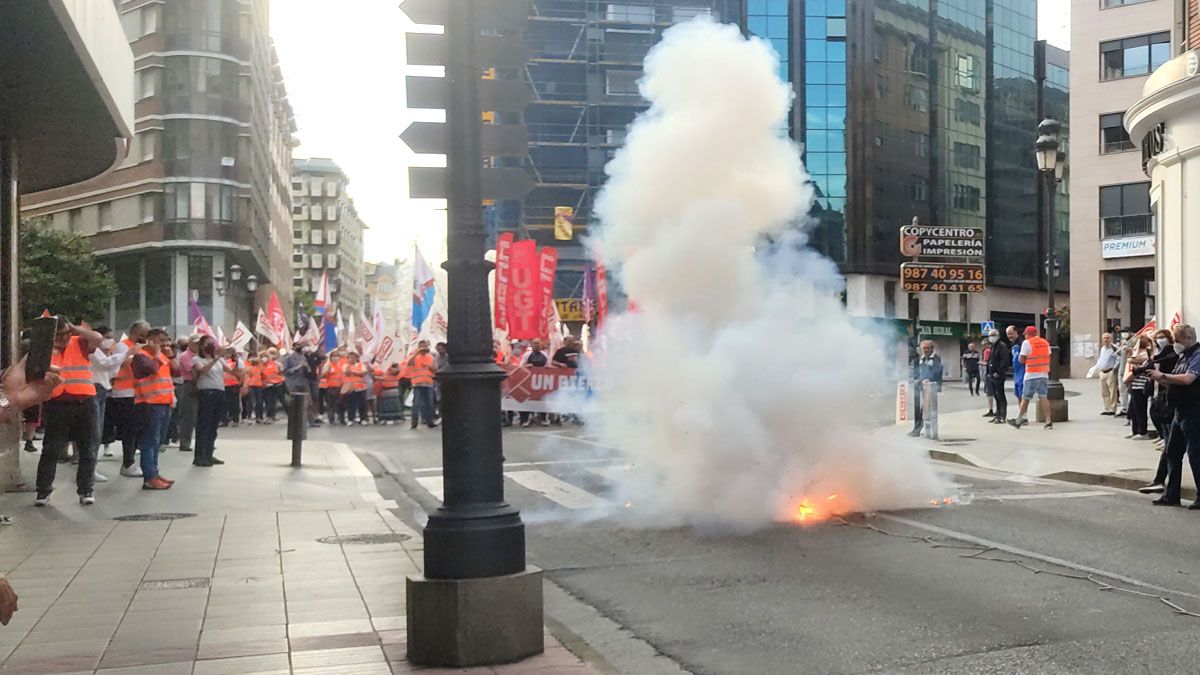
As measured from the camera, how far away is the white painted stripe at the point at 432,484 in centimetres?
1207

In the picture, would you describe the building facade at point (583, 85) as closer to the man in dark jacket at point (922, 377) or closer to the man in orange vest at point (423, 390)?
the man in orange vest at point (423, 390)

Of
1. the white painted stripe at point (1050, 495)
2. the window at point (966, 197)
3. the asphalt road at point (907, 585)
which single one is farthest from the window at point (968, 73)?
the asphalt road at point (907, 585)

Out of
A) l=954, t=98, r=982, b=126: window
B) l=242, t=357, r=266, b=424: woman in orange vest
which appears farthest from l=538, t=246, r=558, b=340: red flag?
l=954, t=98, r=982, b=126: window

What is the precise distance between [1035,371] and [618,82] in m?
43.1

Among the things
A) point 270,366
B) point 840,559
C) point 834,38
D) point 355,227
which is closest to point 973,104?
point 834,38

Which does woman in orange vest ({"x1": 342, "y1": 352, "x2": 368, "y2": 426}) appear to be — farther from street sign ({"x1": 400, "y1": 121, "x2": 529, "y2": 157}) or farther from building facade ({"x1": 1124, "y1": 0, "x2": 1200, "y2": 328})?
street sign ({"x1": 400, "y1": 121, "x2": 529, "y2": 157})

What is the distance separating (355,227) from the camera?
149625 mm

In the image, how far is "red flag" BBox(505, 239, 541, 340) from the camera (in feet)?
79.5

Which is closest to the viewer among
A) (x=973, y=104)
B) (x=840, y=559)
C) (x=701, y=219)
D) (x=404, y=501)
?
(x=840, y=559)

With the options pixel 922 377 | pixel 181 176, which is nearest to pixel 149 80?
pixel 181 176

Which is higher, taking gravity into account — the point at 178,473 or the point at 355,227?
the point at 355,227

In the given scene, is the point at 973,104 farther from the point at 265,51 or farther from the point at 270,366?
the point at 270,366

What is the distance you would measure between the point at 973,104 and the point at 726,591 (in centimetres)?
6560

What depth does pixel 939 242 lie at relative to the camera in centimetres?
2461
